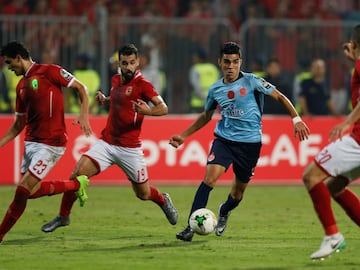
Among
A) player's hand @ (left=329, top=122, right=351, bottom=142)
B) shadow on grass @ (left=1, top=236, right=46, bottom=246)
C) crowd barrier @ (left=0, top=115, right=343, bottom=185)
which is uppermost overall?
player's hand @ (left=329, top=122, right=351, bottom=142)

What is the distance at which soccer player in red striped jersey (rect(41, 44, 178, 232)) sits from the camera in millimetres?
12227

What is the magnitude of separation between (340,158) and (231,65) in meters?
2.61

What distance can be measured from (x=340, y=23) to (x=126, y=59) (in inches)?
386

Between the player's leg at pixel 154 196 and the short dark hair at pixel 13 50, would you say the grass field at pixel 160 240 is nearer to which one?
the player's leg at pixel 154 196

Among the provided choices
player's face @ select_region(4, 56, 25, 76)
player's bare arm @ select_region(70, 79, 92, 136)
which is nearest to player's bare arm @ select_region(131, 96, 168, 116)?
player's bare arm @ select_region(70, 79, 92, 136)

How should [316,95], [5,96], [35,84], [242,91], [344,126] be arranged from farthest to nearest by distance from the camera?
[316,95]
[5,96]
[242,91]
[35,84]
[344,126]

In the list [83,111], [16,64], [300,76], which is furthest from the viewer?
[300,76]

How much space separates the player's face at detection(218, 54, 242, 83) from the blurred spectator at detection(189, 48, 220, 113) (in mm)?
8428

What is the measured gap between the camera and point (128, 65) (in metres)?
12.2

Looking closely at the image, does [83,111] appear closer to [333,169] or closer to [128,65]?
[128,65]

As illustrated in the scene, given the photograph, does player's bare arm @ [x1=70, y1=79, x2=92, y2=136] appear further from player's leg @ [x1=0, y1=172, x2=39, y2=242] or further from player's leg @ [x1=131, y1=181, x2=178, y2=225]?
player's leg @ [x1=131, y1=181, x2=178, y2=225]

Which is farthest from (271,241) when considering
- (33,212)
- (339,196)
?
(33,212)

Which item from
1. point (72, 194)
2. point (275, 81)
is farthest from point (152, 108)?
point (275, 81)

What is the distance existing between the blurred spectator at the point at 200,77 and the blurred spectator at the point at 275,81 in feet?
3.62
